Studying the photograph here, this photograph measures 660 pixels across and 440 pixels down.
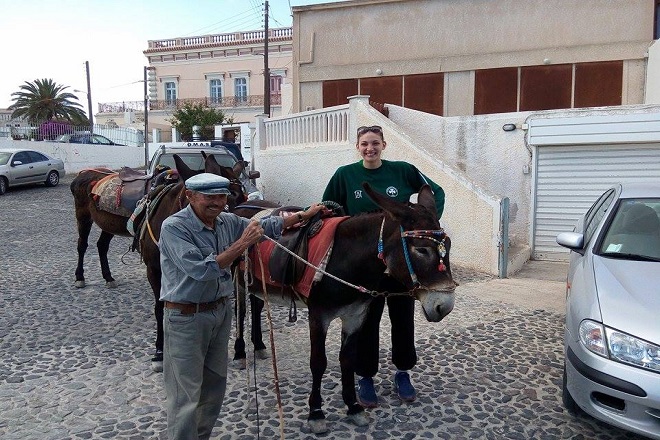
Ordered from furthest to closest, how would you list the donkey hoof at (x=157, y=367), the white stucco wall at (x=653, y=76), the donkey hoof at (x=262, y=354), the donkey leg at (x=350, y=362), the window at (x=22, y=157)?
the window at (x=22, y=157) < the white stucco wall at (x=653, y=76) < the donkey hoof at (x=262, y=354) < the donkey hoof at (x=157, y=367) < the donkey leg at (x=350, y=362)

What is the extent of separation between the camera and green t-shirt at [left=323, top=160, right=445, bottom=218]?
389 centimetres

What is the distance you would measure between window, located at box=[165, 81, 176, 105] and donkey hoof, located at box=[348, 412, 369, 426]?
4407 centimetres

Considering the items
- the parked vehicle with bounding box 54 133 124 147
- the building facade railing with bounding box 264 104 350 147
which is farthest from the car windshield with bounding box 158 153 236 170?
the parked vehicle with bounding box 54 133 124 147

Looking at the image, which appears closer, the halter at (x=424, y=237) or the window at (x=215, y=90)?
the halter at (x=424, y=237)

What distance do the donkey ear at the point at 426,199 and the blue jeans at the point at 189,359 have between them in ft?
4.50

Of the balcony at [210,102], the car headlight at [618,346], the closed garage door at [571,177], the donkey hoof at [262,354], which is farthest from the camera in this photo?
the balcony at [210,102]

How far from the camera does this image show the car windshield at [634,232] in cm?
409

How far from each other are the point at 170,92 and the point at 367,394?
44648mm

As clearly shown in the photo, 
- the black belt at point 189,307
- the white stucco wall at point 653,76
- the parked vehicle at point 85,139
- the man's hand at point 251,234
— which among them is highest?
the white stucco wall at point 653,76

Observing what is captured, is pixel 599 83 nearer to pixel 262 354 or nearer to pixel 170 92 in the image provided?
pixel 262 354

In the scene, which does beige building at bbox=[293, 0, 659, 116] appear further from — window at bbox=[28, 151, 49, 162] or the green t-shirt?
the green t-shirt

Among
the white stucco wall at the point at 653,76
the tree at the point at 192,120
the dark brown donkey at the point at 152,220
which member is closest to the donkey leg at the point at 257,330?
the dark brown donkey at the point at 152,220

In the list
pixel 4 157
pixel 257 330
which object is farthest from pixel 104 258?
pixel 4 157

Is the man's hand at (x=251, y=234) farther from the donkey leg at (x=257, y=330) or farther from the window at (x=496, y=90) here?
the window at (x=496, y=90)
